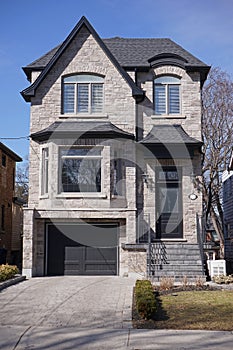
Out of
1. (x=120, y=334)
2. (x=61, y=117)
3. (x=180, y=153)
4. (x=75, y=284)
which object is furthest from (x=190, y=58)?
(x=120, y=334)

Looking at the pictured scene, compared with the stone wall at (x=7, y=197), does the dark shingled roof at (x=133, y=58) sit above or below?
above

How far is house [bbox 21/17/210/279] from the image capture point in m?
17.1

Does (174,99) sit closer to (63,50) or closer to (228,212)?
(63,50)

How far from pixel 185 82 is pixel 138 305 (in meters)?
11.5

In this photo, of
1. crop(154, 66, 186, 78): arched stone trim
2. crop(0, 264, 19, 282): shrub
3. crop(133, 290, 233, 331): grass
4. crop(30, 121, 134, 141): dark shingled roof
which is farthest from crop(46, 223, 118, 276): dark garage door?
crop(154, 66, 186, 78): arched stone trim

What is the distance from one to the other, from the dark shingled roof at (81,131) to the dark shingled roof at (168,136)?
805mm

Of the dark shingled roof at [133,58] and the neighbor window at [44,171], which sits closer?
the neighbor window at [44,171]

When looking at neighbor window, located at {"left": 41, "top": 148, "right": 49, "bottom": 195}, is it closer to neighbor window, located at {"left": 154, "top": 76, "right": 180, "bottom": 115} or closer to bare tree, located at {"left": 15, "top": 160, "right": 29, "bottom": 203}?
neighbor window, located at {"left": 154, "top": 76, "right": 180, "bottom": 115}

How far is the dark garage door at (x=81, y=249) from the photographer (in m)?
17.5

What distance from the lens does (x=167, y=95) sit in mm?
18688

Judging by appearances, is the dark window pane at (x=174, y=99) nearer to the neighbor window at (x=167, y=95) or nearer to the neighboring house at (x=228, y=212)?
the neighbor window at (x=167, y=95)

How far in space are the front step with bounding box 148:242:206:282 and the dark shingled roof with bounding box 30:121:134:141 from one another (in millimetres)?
4258

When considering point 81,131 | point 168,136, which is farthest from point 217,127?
point 81,131

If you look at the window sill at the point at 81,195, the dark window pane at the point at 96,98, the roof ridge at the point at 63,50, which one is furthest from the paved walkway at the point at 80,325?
the roof ridge at the point at 63,50
